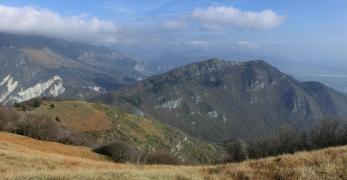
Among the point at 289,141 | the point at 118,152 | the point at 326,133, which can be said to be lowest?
the point at 289,141

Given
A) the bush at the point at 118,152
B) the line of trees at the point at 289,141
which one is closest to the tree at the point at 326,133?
the line of trees at the point at 289,141

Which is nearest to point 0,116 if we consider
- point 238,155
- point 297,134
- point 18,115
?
point 18,115

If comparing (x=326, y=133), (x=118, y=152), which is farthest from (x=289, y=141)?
(x=118, y=152)

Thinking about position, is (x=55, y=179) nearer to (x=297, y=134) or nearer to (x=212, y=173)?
(x=212, y=173)

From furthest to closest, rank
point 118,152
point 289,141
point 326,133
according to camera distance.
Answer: point 289,141
point 326,133
point 118,152

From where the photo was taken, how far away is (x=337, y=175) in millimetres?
16797

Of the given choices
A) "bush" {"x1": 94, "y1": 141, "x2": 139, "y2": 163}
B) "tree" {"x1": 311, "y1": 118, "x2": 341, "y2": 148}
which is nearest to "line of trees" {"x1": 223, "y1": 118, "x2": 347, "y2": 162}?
"tree" {"x1": 311, "y1": 118, "x2": 341, "y2": 148}

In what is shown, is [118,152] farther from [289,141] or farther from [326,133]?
[289,141]

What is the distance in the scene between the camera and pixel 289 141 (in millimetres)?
95062

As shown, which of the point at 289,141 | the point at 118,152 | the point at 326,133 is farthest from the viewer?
the point at 289,141

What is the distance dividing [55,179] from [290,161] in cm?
873

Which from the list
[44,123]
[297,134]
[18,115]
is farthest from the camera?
[18,115]

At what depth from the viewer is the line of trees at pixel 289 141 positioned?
279ft

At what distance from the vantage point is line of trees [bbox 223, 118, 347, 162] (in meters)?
85.1
